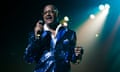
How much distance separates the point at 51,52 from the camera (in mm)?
2275

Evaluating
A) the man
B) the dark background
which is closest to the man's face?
the man

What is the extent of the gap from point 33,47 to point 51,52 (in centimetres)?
14

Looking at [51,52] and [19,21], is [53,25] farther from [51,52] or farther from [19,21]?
[19,21]

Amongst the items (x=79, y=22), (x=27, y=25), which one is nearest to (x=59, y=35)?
(x=27, y=25)

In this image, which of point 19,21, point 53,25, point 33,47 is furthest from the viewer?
point 19,21

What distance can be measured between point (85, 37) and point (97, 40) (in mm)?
218

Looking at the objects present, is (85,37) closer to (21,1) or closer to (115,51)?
(115,51)

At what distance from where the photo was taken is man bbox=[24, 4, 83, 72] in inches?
89.0

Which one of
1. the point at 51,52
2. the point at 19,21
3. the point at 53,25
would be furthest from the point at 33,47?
the point at 19,21

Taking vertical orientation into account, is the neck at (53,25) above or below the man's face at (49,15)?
below

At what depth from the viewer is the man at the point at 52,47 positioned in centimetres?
226

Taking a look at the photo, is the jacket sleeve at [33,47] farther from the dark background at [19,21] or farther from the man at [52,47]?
the dark background at [19,21]

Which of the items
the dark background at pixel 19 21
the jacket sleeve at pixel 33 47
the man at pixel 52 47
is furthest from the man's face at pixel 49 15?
the dark background at pixel 19 21

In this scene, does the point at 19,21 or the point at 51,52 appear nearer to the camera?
the point at 51,52
